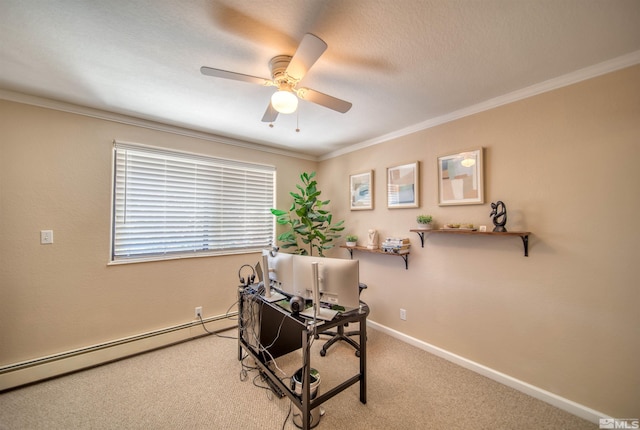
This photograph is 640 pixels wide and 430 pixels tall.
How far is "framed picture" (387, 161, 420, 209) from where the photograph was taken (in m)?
2.65

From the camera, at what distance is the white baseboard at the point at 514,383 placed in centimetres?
164

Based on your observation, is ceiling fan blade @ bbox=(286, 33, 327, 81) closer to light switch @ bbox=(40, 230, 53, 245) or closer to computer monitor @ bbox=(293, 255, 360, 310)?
computer monitor @ bbox=(293, 255, 360, 310)

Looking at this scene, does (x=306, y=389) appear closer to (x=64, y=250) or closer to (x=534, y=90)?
(x=64, y=250)

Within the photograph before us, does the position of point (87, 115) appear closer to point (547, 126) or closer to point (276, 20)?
point (276, 20)

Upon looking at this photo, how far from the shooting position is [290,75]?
1.47m

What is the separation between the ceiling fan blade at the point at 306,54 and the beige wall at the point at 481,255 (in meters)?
1.77

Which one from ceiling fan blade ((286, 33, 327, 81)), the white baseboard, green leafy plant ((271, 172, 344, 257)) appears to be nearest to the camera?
ceiling fan blade ((286, 33, 327, 81))

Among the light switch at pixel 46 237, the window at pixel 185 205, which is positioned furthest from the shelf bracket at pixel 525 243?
the light switch at pixel 46 237

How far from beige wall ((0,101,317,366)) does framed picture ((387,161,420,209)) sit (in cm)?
275

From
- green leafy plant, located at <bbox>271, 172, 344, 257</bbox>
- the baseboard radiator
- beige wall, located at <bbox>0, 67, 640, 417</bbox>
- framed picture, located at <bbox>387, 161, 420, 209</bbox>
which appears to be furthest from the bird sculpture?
the baseboard radiator

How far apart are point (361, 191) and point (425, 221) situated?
3.49 feet

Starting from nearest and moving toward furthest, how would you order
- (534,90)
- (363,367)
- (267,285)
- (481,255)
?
1. (363,367)
2. (534,90)
3. (267,285)
4. (481,255)

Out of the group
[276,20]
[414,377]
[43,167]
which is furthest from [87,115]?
[414,377]

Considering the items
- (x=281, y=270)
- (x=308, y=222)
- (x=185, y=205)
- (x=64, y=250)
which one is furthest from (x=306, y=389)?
(x=64, y=250)
